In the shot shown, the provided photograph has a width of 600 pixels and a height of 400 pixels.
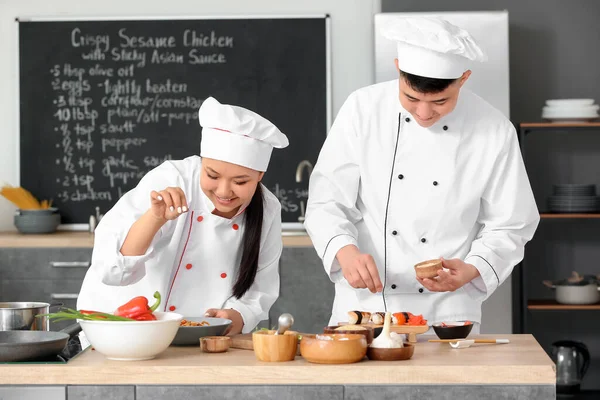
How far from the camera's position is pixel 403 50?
93.2 inches

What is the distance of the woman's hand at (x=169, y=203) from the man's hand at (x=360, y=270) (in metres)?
0.52

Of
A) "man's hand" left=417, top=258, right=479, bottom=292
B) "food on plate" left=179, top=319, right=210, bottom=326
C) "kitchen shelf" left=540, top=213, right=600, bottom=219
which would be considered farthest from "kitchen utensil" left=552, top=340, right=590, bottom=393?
"food on plate" left=179, top=319, right=210, bottom=326

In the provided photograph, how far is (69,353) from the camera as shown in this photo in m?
1.91

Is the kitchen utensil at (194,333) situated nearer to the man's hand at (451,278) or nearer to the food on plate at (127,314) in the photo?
the food on plate at (127,314)

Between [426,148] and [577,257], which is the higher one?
[426,148]

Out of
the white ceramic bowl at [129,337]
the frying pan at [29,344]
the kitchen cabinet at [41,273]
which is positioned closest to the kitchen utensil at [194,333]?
the white ceramic bowl at [129,337]

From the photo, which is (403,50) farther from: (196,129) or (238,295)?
(196,129)

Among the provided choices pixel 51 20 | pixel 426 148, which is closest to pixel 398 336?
pixel 426 148

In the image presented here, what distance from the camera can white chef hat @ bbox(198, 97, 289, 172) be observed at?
6.98 ft

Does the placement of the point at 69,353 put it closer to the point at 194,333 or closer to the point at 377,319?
the point at 194,333

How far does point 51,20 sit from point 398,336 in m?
3.62

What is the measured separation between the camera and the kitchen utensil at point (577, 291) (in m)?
4.29

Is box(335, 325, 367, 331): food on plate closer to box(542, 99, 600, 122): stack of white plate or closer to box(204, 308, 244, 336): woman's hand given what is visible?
box(204, 308, 244, 336): woman's hand

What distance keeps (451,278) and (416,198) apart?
0.31m
